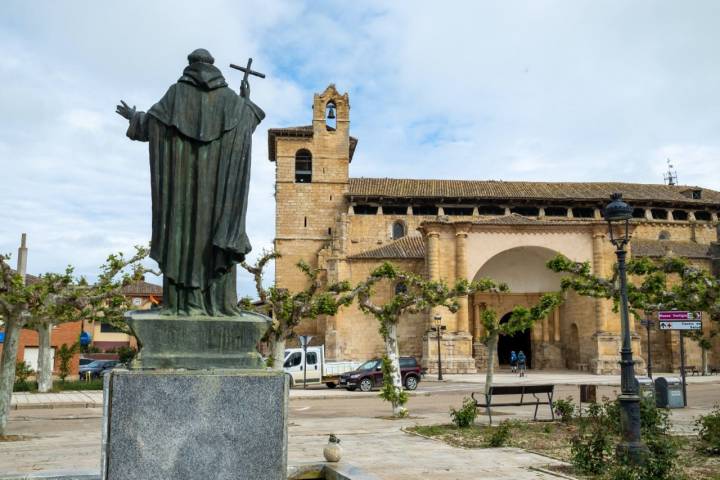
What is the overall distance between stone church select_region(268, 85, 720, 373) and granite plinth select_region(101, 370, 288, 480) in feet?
97.9

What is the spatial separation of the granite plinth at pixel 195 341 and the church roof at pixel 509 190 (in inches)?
1622

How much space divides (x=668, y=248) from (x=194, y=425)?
143 ft

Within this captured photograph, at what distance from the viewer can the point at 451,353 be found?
112 feet

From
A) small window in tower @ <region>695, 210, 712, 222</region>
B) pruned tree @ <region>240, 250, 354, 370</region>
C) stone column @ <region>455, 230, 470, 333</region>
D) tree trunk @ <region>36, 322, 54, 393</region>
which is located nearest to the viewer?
pruned tree @ <region>240, 250, 354, 370</region>

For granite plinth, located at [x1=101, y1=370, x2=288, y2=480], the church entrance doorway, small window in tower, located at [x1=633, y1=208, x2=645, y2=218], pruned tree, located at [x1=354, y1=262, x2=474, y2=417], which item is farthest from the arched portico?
granite plinth, located at [x1=101, y1=370, x2=288, y2=480]

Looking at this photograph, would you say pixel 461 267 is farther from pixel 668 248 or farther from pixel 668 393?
pixel 668 393

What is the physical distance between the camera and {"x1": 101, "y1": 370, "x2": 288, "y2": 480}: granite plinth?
4391 mm

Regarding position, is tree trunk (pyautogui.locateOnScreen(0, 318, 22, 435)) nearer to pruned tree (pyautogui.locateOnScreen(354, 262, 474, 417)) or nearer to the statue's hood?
pruned tree (pyautogui.locateOnScreen(354, 262, 474, 417))

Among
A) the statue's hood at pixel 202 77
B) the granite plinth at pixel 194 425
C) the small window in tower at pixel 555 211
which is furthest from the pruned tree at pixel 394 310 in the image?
the small window in tower at pixel 555 211

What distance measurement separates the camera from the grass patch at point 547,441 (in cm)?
822

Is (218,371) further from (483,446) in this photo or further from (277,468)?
(483,446)

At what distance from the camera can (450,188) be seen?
155 feet

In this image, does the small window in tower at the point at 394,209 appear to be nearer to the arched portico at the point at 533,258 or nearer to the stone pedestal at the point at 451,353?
the arched portico at the point at 533,258

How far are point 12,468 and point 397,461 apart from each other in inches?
195
